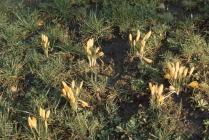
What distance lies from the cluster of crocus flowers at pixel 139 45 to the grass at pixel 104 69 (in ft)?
0.04

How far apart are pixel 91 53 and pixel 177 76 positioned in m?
1.01

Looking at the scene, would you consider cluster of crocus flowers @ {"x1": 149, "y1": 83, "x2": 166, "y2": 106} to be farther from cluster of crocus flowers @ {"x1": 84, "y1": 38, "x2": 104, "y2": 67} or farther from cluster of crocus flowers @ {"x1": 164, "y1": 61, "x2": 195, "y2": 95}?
cluster of crocus flowers @ {"x1": 84, "y1": 38, "x2": 104, "y2": 67}

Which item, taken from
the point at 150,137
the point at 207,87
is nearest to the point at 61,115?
the point at 150,137

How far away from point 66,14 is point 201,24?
1.72 metres

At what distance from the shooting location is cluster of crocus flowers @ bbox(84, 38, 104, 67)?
5086mm

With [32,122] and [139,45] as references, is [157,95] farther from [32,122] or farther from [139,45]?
[32,122]

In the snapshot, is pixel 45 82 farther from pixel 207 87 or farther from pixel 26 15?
pixel 207 87

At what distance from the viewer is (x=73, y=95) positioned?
4.61 m

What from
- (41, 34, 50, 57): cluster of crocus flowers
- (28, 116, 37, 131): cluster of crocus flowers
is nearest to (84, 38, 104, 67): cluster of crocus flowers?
(41, 34, 50, 57): cluster of crocus flowers

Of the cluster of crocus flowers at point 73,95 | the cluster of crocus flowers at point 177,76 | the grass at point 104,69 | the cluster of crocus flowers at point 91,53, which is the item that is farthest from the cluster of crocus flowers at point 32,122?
the cluster of crocus flowers at point 177,76

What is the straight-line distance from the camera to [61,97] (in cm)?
493

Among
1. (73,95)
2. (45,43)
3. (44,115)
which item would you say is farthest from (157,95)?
(45,43)

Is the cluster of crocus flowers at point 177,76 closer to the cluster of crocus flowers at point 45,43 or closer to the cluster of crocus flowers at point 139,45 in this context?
the cluster of crocus flowers at point 139,45

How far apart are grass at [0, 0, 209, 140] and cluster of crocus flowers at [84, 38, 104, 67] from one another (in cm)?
1
